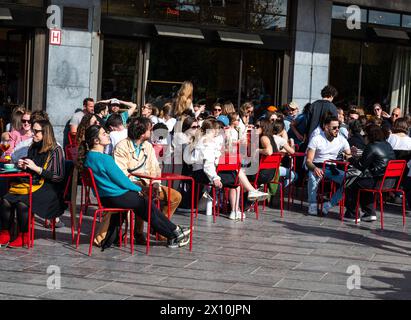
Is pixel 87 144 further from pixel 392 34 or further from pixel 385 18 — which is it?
pixel 385 18

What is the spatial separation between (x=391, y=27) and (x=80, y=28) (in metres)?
8.23

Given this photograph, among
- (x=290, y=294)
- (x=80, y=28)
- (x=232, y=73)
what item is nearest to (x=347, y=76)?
(x=232, y=73)

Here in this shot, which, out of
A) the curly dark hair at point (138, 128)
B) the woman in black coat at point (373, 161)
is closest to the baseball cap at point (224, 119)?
the woman in black coat at point (373, 161)

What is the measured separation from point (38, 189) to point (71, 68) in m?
7.05

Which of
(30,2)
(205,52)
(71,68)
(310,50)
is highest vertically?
(30,2)

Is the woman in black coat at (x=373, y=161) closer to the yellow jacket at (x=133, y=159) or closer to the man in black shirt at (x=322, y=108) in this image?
the man in black shirt at (x=322, y=108)

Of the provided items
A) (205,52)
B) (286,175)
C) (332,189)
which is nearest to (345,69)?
(205,52)

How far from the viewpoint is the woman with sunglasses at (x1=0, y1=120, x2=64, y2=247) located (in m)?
8.84

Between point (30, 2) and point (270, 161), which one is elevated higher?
point (30, 2)

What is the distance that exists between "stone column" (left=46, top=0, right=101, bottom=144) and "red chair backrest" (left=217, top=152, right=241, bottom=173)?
5310mm

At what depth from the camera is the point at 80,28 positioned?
15688mm

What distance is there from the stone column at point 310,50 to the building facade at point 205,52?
0.07 feet

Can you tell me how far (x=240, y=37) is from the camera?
17.5 metres
